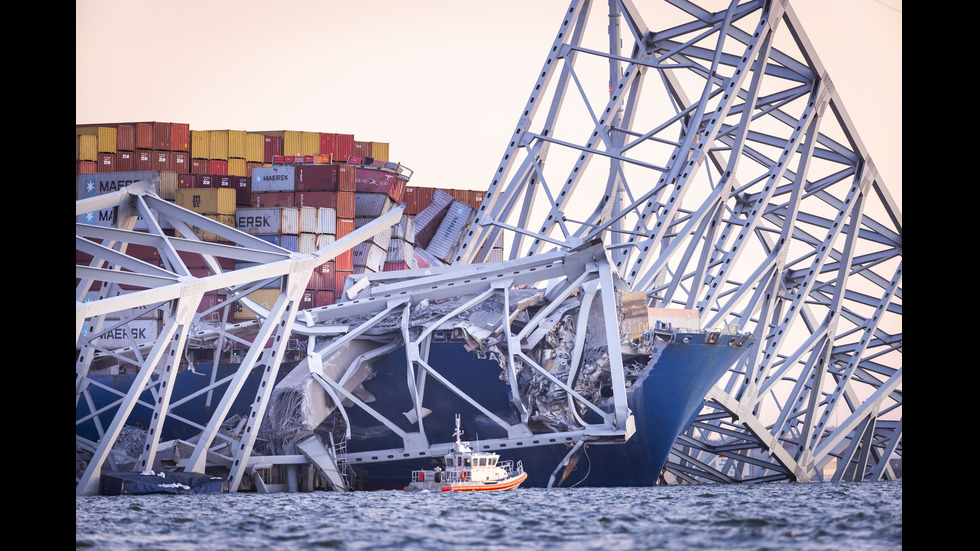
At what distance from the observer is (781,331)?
5047 cm

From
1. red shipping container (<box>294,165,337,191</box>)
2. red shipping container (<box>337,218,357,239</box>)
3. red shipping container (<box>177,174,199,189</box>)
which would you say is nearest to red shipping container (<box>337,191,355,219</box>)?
red shipping container (<box>337,218,357,239</box>)

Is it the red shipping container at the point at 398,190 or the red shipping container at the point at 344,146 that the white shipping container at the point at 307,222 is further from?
the red shipping container at the point at 344,146

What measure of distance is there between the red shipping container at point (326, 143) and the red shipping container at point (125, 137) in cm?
1061

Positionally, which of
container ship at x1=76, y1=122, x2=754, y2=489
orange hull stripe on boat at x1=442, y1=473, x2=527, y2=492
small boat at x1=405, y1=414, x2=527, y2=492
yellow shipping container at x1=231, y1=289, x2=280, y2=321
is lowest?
orange hull stripe on boat at x1=442, y1=473, x2=527, y2=492

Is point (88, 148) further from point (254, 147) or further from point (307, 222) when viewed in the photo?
point (307, 222)

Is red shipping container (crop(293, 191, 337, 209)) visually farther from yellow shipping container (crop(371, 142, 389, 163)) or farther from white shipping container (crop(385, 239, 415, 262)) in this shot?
yellow shipping container (crop(371, 142, 389, 163))

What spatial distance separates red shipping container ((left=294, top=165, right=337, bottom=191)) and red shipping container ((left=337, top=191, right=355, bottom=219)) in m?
0.54

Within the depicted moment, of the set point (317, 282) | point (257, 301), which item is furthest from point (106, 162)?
point (317, 282)

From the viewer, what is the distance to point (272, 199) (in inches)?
2472

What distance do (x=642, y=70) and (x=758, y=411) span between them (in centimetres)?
1511

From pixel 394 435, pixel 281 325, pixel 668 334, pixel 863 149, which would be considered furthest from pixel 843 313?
pixel 281 325

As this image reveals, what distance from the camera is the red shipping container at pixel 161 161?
68.8 meters

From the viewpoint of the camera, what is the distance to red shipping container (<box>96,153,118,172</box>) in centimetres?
6819
